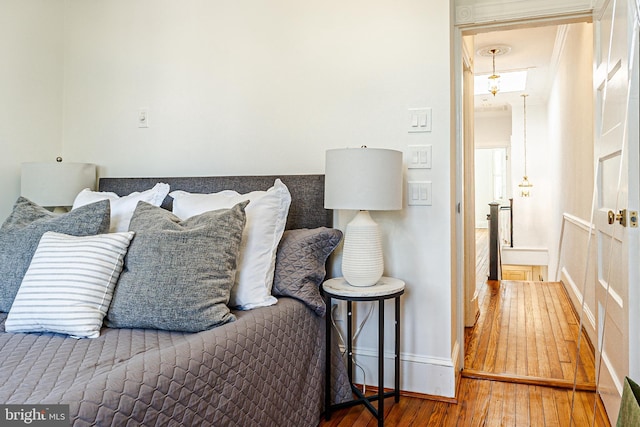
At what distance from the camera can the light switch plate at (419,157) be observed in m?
2.17

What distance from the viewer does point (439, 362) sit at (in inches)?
85.5

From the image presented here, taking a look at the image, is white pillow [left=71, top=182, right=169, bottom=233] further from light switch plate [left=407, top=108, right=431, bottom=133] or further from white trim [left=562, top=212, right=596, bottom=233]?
white trim [left=562, top=212, right=596, bottom=233]

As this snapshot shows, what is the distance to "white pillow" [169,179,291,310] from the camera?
176cm

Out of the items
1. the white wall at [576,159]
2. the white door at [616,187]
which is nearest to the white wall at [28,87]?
the white door at [616,187]

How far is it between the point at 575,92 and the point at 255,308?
3.78m

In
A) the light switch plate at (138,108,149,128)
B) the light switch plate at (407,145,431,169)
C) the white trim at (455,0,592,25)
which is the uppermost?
the white trim at (455,0,592,25)

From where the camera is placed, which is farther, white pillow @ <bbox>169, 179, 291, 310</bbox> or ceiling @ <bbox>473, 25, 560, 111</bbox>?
ceiling @ <bbox>473, 25, 560, 111</bbox>

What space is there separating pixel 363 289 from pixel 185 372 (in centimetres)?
91

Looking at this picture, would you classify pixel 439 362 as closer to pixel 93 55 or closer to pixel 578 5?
pixel 578 5

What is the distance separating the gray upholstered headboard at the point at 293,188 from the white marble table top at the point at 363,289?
0.38 meters

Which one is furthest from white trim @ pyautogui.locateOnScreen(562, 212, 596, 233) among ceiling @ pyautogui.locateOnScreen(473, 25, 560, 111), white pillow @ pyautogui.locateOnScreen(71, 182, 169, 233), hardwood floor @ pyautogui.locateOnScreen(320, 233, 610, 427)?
white pillow @ pyautogui.locateOnScreen(71, 182, 169, 233)

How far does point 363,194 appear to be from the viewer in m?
1.86

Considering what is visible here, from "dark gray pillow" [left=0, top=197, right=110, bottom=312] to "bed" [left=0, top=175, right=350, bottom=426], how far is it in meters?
0.16

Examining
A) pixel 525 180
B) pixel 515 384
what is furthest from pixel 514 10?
pixel 525 180
